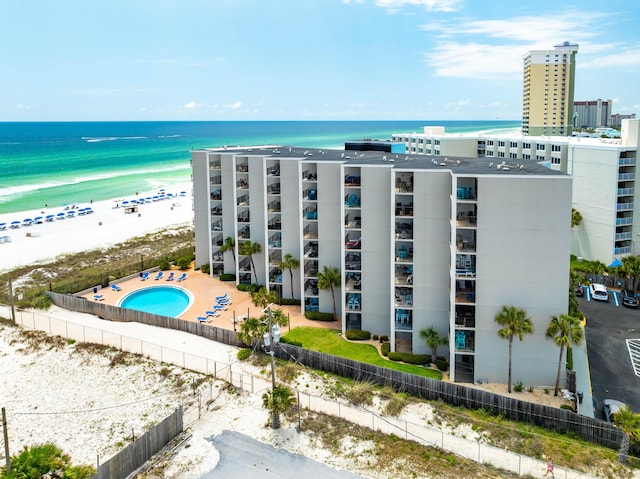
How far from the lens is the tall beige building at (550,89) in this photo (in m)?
122

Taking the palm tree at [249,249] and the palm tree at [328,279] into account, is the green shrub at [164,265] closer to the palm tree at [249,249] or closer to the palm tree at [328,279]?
the palm tree at [249,249]

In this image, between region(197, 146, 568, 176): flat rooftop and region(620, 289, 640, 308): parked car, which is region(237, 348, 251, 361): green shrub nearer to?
region(197, 146, 568, 176): flat rooftop

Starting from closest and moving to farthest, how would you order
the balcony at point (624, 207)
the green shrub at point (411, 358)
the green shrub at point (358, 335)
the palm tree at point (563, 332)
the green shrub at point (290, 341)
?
the palm tree at point (563, 332), the green shrub at point (411, 358), the green shrub at point (290, 341), the green shrub at point (358, 335), the balcony at point (624, 207)

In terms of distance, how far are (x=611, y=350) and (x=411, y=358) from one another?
1499cm

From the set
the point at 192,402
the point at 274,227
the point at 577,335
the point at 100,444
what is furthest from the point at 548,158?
the point at 100,444

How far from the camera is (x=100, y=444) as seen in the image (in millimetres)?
27844

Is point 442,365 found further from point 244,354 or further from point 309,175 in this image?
point 309,175

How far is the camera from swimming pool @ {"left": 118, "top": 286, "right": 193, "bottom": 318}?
48594 mm

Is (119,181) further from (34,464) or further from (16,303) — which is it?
(34,464)

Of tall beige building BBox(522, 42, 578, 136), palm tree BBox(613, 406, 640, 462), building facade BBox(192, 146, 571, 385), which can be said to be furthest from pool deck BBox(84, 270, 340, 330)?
tall beige building BBox(522, 42, 578, 136)

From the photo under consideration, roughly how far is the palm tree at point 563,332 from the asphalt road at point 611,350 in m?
4.12

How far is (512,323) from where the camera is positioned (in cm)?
3225

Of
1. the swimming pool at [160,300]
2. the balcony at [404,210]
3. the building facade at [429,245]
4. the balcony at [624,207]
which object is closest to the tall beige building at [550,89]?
the balcony at [624,207]

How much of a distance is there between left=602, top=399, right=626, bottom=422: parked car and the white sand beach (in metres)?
62.2
